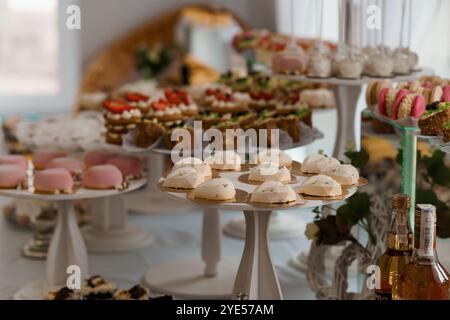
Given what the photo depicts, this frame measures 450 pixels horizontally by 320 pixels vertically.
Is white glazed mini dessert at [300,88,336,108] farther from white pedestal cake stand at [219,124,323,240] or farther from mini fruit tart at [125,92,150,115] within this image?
mini fruit tart at [125,92,150,115]

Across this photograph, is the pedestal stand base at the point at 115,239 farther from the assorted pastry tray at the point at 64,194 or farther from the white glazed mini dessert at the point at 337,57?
the white glazed mini dessert at the point at 337,57

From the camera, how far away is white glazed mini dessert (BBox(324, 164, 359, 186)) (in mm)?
2295

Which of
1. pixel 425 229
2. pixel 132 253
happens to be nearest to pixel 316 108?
pixel 132 253

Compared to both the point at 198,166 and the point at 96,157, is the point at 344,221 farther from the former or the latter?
the point at 96,157

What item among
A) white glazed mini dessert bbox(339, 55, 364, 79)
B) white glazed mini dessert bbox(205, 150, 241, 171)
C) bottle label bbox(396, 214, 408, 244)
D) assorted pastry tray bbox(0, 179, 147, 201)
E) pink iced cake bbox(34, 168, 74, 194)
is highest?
white glazed mini dessert bbox(339, 55, 364, 79)

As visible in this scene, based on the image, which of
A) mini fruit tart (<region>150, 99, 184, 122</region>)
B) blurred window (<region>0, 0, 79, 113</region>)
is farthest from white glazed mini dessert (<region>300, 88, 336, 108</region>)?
blurred window (<region>0, 0, 79, 113</region>)

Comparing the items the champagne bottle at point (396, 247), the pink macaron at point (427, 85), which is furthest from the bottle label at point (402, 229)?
the pink macaron at point (427, 85)

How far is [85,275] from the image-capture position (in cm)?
312

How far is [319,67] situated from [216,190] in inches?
45.6

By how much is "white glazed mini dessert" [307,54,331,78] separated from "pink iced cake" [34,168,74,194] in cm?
101

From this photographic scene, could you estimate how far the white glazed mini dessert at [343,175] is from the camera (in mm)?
2295

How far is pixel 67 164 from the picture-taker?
3.09 meters
